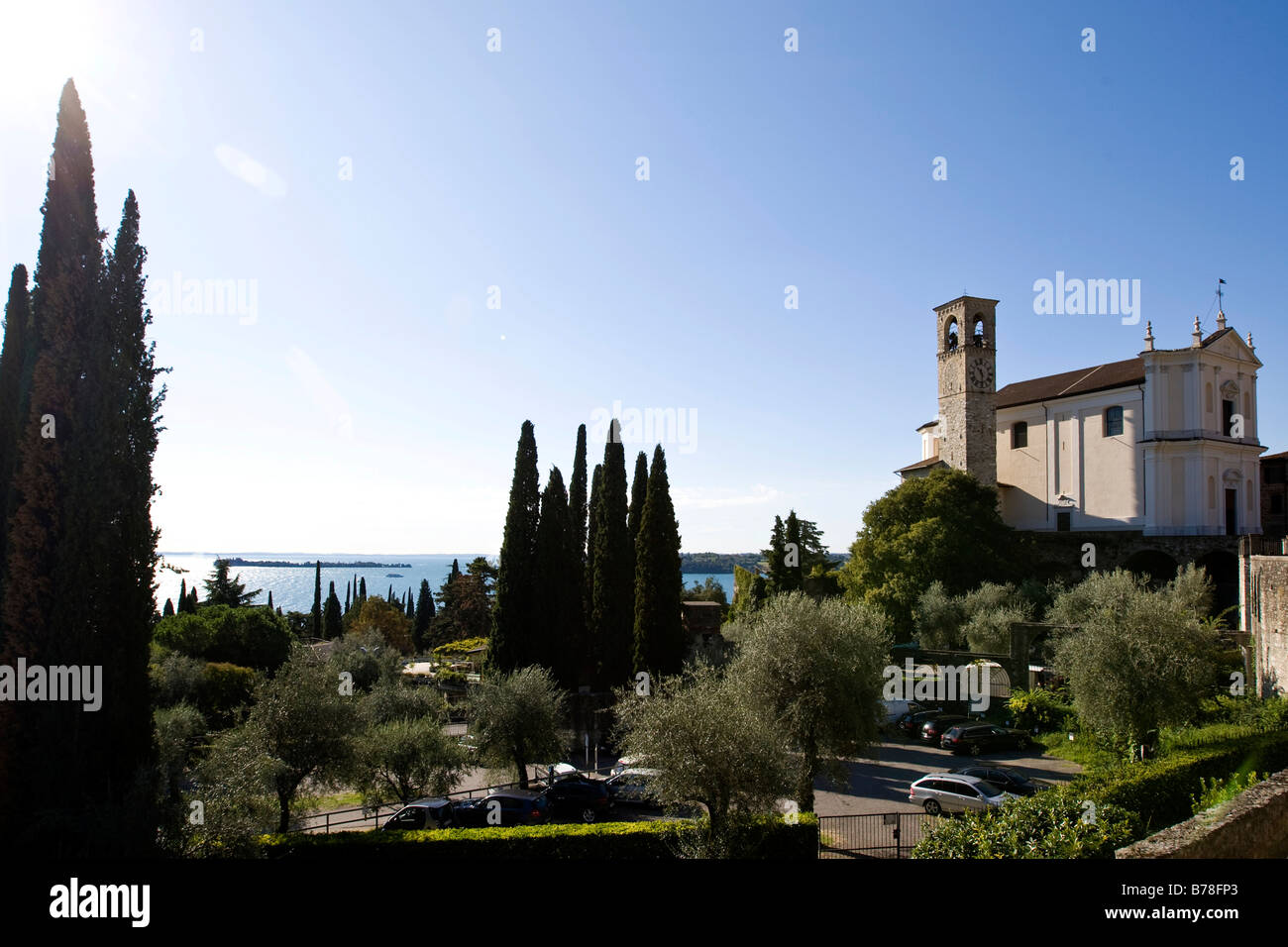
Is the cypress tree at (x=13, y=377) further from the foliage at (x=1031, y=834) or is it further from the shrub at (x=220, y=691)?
the shrub at (x=220, y=691)

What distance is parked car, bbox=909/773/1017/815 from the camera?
1870 cm

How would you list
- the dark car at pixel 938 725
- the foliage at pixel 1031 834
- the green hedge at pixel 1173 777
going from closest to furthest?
1. the foliage at pixel 1031 834
2. the green hedge at pixel 1173 777
3. the dark car at pixel 938 725

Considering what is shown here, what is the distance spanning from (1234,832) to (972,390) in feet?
156

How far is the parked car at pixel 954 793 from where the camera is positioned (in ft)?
61.4

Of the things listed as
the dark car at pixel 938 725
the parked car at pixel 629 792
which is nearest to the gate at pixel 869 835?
the parked car at pixel 629 792

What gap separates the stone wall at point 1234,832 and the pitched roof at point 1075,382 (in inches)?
1776

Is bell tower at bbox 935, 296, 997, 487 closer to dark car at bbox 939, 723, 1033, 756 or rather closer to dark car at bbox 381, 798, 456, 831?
dark car at bbox 939, 723, 1033, 756

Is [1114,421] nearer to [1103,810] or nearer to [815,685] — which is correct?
[815,685]

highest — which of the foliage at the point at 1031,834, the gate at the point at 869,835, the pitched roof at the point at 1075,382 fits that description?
the pitched roof at the point at 1075,382

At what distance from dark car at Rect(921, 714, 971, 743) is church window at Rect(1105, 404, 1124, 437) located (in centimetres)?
3011

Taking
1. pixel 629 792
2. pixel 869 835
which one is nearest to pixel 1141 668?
pixel 869 835

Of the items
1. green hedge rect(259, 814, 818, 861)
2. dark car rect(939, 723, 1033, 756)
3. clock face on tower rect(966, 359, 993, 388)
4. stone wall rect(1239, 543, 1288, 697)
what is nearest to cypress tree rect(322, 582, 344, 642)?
green hedge rect(259, 814, 818, 861)
